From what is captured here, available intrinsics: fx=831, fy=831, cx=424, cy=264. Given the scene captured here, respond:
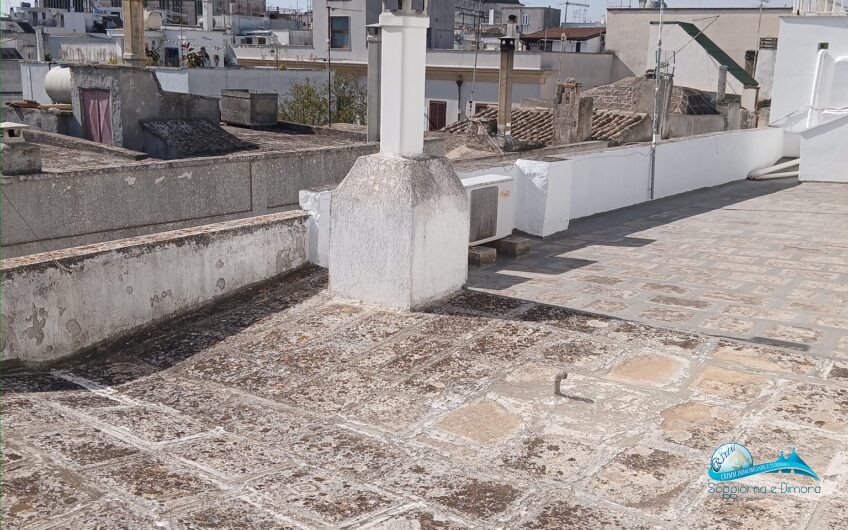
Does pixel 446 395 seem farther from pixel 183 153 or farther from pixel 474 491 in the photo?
pixel 183 153

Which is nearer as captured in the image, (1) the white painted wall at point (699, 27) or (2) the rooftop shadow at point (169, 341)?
(2) the rooftop shadow at point (169, 341)

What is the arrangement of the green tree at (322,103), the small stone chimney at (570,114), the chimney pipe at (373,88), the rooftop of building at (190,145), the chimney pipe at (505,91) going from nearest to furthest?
the rooftop of building at (190,145) < the chimney pipe at (373,88) < the small stone chimney at (570,114) < the chimney pipe at (505,91) < the green tree at (322,103)

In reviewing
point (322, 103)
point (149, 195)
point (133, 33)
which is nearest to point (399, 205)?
point (149, 195)

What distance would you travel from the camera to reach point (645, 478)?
4.07 metres

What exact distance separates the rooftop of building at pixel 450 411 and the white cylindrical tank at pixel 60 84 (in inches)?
423

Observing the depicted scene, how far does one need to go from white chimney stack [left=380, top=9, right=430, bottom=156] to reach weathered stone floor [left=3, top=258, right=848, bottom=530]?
4.45 ft

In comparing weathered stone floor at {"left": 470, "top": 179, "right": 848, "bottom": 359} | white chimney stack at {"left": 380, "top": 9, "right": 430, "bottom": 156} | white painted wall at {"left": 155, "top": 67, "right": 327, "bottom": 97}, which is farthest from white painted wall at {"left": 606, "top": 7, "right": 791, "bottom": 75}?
white chimney stack at {"left": 380, "top": 9, "right": 430, "bottom": 156}

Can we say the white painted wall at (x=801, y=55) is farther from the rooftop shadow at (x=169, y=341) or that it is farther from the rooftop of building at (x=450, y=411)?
the rooftop shadow at (x=169, y=341)

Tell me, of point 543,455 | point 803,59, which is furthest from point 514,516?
point 803,59

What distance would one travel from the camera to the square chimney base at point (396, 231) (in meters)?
6.30

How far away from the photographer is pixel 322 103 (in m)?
25.8

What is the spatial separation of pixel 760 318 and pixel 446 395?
3.02 metres

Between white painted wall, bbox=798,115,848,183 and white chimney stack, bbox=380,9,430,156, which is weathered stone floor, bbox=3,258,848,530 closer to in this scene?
white chimney stack, bbox=380,9,430,156

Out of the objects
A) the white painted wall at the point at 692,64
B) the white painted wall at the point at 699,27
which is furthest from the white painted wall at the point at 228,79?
the white painted wall at the point at 699,27
